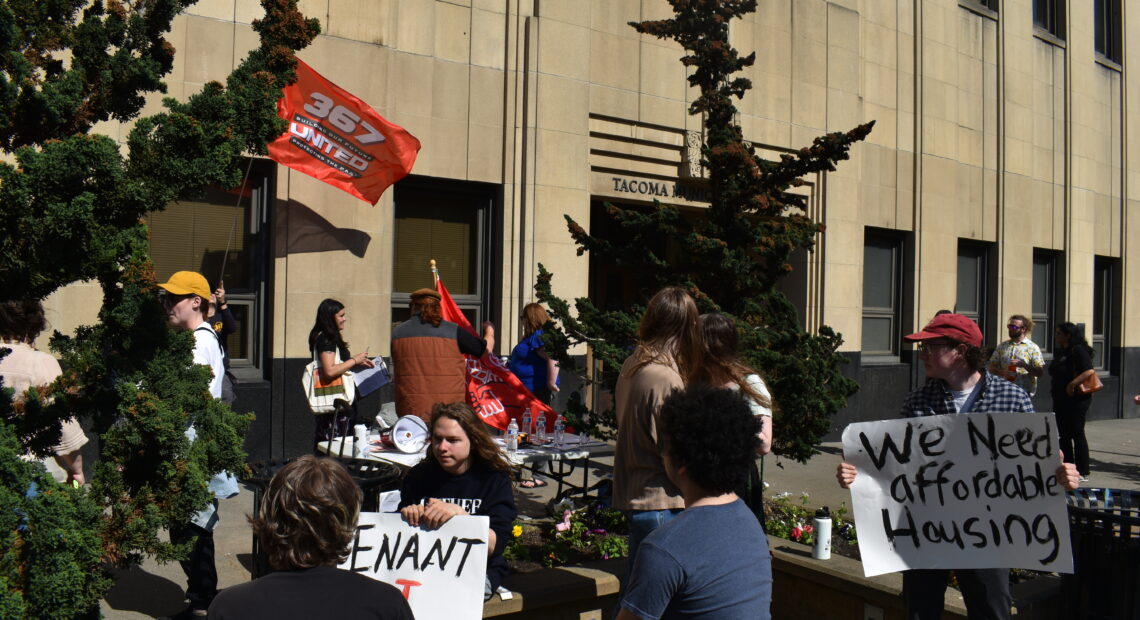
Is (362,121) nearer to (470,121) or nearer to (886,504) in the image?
(470,121)

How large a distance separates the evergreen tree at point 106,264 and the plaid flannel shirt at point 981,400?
3029mm

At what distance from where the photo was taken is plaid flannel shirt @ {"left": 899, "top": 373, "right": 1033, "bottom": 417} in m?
4.27

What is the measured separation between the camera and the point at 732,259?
239 inches

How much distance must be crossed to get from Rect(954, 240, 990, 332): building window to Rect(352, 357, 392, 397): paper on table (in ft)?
38.8

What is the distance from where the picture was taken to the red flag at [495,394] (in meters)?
7.52

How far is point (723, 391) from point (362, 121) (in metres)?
6.94

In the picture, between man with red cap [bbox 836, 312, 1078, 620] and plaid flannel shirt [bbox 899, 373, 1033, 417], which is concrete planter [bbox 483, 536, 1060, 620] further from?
plaid flannel shirt [bbox 899, 373, 1033, 417]

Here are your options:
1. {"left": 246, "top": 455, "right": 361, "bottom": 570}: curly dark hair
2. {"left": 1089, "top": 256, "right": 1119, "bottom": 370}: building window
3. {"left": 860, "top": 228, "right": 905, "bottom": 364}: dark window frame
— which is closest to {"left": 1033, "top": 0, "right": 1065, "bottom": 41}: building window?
{"left": 1089, "top": 256, "right": 1119, "bottom": 370}: building window

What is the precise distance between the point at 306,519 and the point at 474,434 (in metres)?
1.82

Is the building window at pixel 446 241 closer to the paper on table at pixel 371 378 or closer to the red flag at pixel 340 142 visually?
the red flag at pixel 340 142

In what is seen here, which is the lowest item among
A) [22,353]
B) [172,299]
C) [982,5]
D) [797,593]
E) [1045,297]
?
[797,593]

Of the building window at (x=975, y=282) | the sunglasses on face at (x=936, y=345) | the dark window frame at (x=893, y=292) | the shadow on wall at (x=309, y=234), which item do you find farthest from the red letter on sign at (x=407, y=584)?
the building window at (x=975, y=282)

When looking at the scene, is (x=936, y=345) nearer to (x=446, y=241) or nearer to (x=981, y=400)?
(x=981, y=400)

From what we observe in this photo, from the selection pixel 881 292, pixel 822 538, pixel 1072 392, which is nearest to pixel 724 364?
pixel 822 538
